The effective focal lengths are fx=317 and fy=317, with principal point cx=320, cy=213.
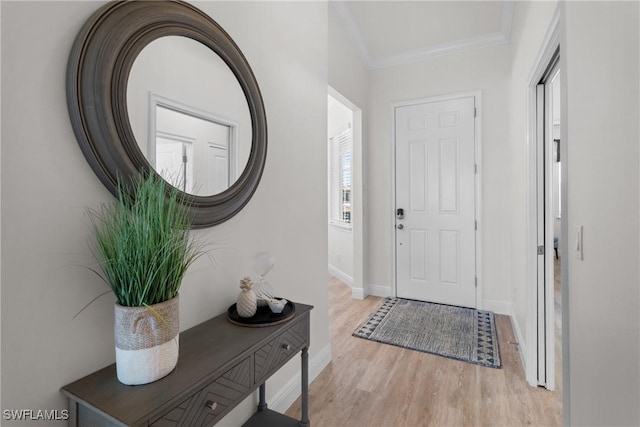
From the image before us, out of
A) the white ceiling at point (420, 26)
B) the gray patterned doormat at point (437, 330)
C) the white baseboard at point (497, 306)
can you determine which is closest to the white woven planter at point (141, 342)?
the gray patterned doormat at point (437, 330)

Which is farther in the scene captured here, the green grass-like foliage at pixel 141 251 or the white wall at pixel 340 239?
the white wall at pixel 340 239

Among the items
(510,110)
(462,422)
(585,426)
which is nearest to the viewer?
(585,426)

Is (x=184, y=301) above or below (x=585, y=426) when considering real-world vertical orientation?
above

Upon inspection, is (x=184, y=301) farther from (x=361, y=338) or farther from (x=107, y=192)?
(x=361, y=338)

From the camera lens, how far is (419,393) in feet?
6.47

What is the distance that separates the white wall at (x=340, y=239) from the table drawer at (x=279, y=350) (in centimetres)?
293

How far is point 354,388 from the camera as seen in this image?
203 centimetres

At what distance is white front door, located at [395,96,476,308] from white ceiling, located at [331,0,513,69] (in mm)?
586

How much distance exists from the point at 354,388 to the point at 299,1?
2492mm

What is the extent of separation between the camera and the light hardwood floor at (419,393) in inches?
68.7

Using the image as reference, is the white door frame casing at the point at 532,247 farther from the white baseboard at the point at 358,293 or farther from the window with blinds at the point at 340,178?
the window with blinds at the point at 340,178

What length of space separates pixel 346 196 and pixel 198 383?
13.2ft

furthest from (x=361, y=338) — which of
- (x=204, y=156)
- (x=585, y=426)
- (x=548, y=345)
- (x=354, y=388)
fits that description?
(x=204, y=156)

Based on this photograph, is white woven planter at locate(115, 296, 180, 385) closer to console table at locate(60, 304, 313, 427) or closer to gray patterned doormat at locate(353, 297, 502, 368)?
console table at locate(60, 304, 313, 427)
